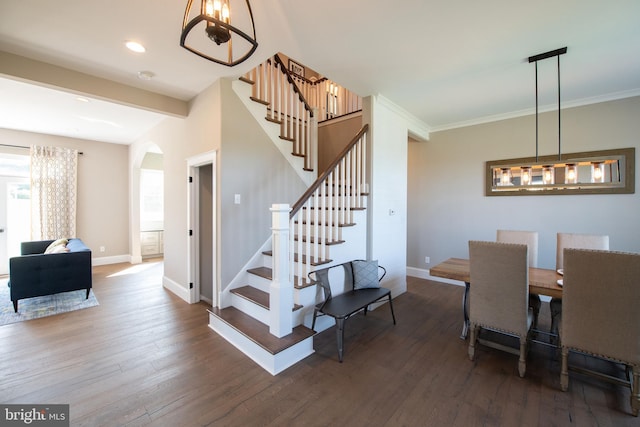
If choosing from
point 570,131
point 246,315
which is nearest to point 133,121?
point 246,315

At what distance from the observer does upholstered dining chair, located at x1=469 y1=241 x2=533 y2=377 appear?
2111mm

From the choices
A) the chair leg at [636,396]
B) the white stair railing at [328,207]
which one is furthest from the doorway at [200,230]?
the chair leg at [636,396]

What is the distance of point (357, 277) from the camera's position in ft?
10.4

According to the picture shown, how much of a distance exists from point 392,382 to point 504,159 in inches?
153

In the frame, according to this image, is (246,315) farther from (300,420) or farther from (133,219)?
(133,219)

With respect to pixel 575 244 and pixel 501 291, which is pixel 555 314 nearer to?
pixel 501 291

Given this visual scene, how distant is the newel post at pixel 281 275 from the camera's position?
2.37 metres

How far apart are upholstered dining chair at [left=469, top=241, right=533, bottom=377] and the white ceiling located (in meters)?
1.86

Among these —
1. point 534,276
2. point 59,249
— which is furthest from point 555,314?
point 59,249

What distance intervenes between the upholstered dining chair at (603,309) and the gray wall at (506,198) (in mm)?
Result: 2394

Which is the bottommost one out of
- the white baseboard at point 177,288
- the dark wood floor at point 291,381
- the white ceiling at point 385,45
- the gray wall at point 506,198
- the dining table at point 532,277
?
the dark wood floor at point 291,381

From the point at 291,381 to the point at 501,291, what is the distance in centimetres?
190

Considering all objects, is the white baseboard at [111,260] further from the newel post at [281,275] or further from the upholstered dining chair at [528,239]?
the upholstered dining chair at [528,239]

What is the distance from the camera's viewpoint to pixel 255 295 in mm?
3033
